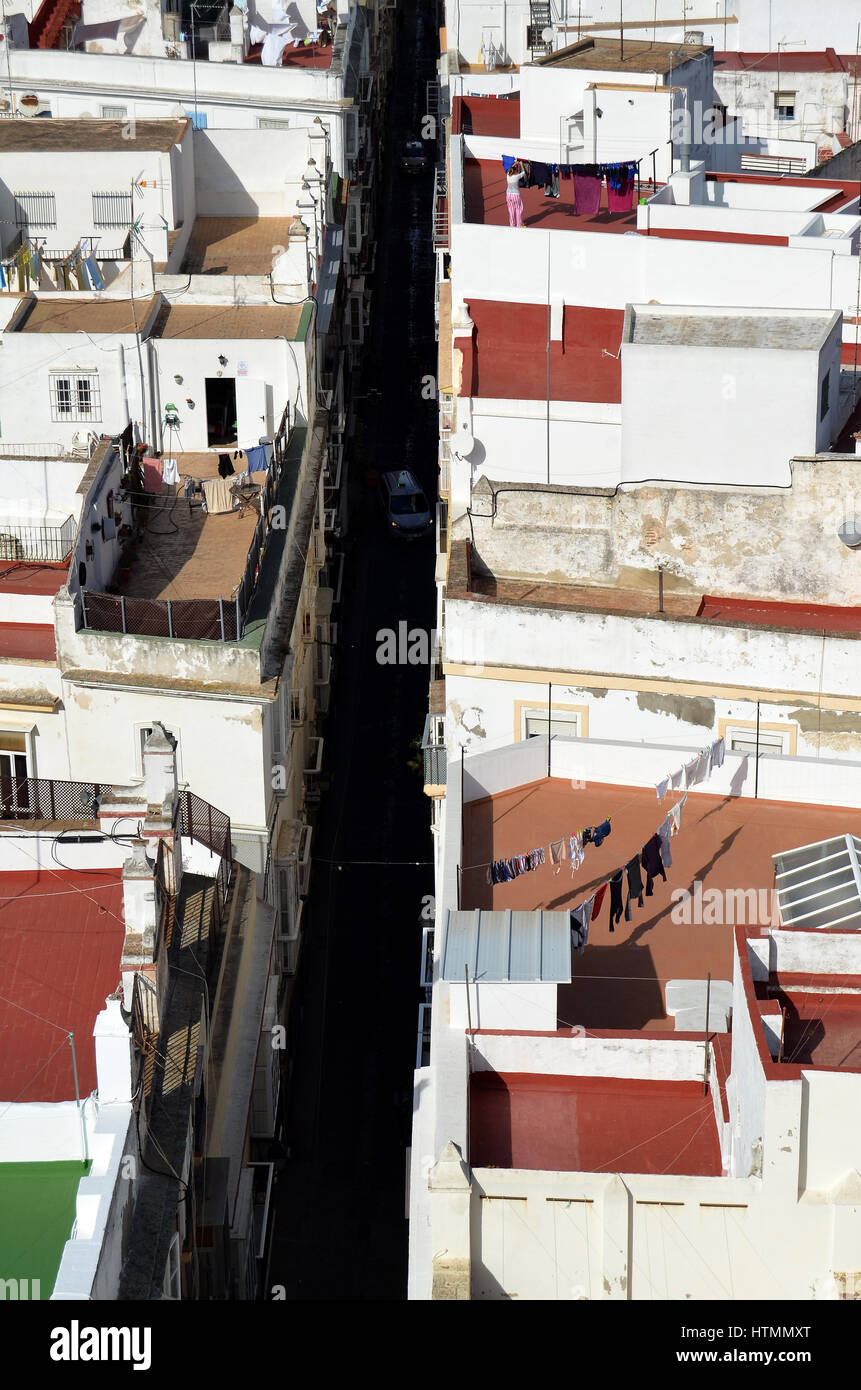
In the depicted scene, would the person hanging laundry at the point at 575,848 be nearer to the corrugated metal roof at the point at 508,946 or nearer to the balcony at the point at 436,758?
the corrugated metal roof at the point at 508,946

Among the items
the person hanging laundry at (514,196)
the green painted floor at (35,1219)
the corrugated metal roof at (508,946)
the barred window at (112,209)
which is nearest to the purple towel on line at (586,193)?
the person hanging laundry at (514,196)

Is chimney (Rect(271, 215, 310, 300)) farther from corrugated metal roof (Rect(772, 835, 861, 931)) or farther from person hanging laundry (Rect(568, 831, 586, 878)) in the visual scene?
corrugated metal roof (Rect(772, 835, 861, 931))

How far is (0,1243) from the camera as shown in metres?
26.0

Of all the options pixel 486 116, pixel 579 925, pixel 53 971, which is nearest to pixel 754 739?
pixel 579 925

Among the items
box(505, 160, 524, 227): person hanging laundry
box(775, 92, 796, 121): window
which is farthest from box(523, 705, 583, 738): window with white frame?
box(775, 92, 796, 121): window

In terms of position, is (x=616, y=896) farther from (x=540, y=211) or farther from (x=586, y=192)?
(x=540, y=211)

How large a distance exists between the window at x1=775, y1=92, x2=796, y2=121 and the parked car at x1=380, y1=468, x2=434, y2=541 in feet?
60.3

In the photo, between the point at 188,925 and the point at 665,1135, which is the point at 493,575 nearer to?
the point at 188,925

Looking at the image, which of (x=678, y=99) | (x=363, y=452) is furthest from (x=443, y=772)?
(x=363, y=452)

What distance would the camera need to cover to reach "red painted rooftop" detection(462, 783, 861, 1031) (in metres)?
31.7

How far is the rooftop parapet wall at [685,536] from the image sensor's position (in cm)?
3881

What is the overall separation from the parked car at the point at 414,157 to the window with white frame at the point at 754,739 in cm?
7137

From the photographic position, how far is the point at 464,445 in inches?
1852

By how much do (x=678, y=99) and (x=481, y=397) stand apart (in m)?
16.7
